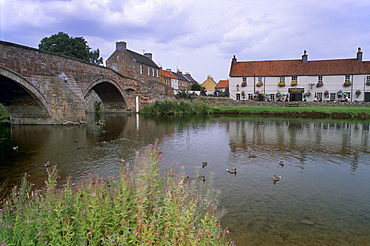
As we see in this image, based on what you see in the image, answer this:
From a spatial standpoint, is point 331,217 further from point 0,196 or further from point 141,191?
point 0,196

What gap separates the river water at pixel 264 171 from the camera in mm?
5305

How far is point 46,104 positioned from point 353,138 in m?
20.3

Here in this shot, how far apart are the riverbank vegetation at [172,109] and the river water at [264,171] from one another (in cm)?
2025

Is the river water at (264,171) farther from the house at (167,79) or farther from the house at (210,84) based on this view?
the house at (210,84)

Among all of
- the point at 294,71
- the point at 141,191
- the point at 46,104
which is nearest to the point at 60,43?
the point at 46,104

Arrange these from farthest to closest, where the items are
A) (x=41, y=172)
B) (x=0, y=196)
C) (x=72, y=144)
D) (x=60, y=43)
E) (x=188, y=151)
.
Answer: (x=60, y=43) < (x=72, y=144) < (x=188, y=151) < (x=41, y=172) < (x=0, y=196)

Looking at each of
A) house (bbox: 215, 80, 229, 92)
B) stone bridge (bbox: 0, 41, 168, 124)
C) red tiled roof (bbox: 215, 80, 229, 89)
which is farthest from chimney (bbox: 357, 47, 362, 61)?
stone bridge (bbox: 0, 41, 168, 124)

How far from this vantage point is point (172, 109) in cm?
3662

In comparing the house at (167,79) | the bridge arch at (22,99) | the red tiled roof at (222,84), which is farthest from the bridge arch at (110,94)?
the red tiled roof at (222,84)

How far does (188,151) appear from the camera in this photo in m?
12.1

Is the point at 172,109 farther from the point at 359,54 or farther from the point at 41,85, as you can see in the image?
the point at 359,54

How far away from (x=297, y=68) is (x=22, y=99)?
41475 millimetres

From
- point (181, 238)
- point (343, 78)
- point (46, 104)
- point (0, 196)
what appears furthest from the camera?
point (343, 78)

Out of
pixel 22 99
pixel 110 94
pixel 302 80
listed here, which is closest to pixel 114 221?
pixel 22 99
